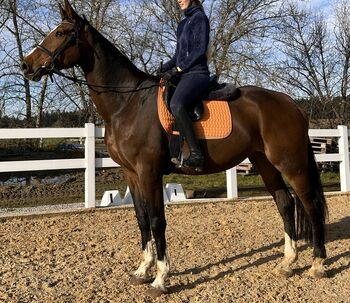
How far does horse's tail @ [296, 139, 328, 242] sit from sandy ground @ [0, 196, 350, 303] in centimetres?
35

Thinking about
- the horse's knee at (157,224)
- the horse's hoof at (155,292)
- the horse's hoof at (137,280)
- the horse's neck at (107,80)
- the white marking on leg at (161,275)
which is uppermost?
the horse's neck at (107,80)

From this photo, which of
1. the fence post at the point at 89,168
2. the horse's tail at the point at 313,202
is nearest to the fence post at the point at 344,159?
the horse's tail at the point at 313,202

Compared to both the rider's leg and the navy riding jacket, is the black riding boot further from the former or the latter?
the navy riding jacket

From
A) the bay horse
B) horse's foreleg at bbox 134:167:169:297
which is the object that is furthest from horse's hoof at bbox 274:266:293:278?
horse's foreleg at bbox 134:167:169:297

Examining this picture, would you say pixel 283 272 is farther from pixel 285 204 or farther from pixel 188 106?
pixel 188 106

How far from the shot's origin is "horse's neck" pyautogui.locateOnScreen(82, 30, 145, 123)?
423 cm

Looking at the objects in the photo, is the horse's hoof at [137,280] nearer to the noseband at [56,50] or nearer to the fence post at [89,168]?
the noseband at [56,50]

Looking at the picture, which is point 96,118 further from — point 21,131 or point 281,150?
point 281,150

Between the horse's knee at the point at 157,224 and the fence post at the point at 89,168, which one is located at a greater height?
the fence post at the point at 89,168

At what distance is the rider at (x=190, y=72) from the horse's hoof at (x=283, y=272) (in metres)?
1.43

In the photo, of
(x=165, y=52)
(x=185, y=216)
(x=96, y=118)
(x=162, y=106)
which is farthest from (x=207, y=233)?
(x=165, y=52)

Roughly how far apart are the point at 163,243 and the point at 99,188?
907 cm

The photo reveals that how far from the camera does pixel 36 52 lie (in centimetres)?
408

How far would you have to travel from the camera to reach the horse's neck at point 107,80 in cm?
423
